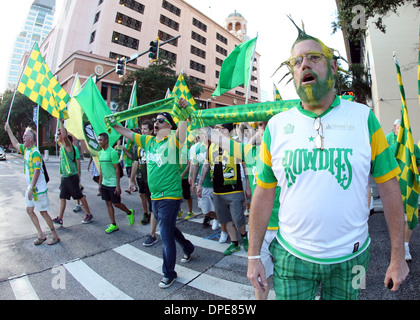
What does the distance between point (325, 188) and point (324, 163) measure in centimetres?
14

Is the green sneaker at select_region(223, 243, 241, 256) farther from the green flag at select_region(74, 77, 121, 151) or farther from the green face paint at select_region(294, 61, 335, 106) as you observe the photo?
the green flag at select_region(74, 77, 121, 151)

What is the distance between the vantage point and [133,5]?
108ft

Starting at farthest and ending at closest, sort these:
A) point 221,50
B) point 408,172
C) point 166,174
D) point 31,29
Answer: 1. point 31,29
2. point 221,50
3. point 166,174
4. point 408,172

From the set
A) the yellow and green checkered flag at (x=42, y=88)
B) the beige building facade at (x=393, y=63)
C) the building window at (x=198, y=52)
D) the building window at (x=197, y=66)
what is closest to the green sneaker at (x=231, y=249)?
the yellow and green checkered flag at (x=42, y=88)

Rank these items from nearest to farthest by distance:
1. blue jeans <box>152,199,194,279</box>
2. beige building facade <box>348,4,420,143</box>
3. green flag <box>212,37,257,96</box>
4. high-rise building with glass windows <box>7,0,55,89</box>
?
blue jeans <box>152,199,194,279</box> → green flag <box>212,37,257,96</box> → beige building facade <box>348,4,420,143</box> → high-rise building with glass windows <box>7,0,55,89</box>

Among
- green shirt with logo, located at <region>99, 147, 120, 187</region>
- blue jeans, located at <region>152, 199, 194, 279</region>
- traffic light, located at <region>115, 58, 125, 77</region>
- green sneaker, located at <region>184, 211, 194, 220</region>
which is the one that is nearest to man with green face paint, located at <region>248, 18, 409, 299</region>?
blue jeans, located at <region>152, 199, 194, 279</region>

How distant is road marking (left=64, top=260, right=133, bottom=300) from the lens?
288 centimetres

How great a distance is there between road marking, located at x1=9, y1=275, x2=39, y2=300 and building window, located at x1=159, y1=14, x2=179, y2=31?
132ft

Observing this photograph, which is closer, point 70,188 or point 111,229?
point 111,229

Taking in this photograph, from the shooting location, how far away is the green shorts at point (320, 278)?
1374 millimetres

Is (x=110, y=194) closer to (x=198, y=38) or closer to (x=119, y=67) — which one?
(x=119, y=67)

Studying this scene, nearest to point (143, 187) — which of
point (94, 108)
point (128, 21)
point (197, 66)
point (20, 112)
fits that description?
point (94, 108)

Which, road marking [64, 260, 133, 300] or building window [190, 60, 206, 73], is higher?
building window [190, 60, 206, 73]

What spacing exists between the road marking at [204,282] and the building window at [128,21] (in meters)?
35.3
